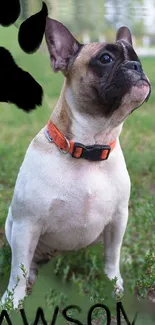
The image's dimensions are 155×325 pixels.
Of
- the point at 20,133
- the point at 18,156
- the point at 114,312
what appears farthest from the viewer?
the point at 20,133

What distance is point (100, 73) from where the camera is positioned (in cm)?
145

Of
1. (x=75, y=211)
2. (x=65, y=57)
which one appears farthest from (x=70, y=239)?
(x=65, y=57)

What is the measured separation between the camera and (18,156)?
281 centimetres

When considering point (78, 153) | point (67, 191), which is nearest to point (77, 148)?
point (78, 153)

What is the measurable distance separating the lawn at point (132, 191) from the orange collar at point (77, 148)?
0.18 m

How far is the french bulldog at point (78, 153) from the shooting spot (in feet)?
4.75

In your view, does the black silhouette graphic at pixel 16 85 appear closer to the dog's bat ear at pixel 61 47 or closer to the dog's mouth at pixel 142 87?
the dog's bat ear at pixel 61 47

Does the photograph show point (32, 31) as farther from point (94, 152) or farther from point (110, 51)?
point (94, 152)

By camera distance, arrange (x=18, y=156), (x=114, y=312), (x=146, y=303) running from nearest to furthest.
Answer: (x=114, y=312) < (x=146, y=303) < (x=18, y=156)

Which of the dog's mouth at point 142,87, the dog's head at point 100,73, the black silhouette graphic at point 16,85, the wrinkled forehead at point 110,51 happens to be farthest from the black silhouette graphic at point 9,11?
the dog's mouth at point 142,87

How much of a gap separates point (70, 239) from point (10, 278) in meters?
0.21

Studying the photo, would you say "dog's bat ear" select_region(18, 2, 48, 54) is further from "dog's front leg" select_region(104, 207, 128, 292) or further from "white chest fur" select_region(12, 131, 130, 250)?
"dog's front leg" select_region(104, 207, 128, 292)

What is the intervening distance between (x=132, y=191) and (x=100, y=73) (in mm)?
1065

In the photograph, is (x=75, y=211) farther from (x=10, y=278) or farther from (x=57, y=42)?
(x=57, y=42)
